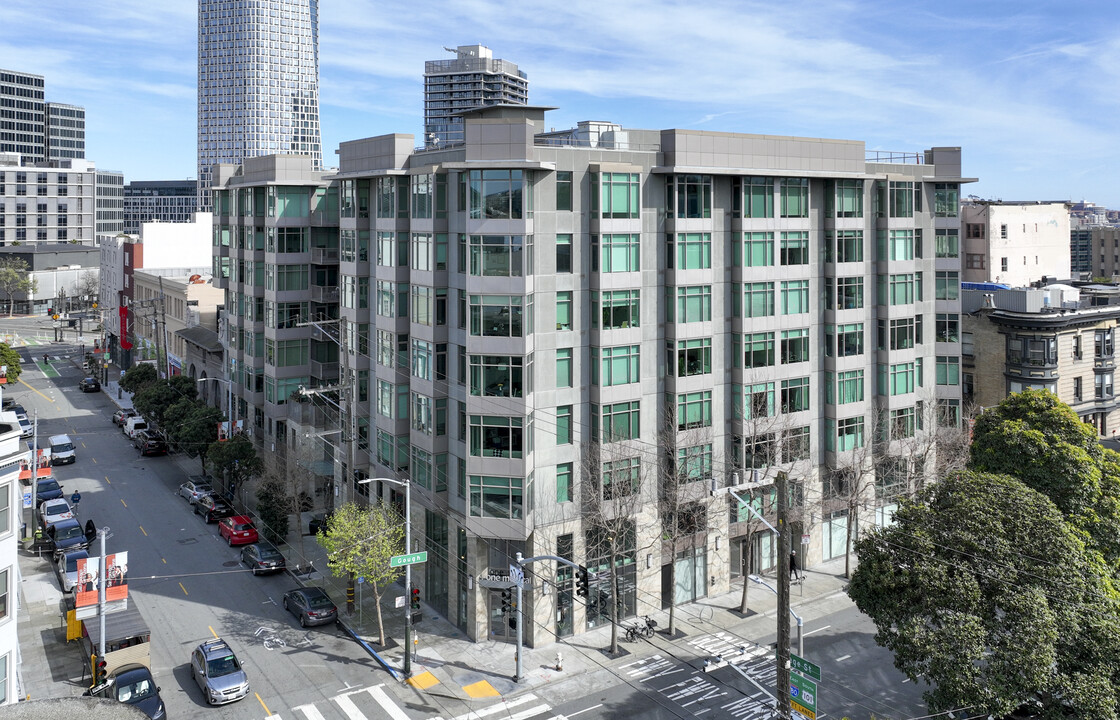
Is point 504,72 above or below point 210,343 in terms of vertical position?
above

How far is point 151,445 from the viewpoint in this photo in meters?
77.1

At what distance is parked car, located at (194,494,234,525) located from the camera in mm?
59750

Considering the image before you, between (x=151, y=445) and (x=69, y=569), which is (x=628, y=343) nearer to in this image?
(x=69, y=569)

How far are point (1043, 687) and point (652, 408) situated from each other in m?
22.5

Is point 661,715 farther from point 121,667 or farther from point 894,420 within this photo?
point 894,420

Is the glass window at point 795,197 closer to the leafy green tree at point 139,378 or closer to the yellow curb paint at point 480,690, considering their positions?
the yellow curb paint at point 480,690

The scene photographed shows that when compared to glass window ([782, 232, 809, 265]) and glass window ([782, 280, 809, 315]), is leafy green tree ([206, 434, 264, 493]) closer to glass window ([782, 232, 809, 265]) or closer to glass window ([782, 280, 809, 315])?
glass window ([782, 280, 809, 315])

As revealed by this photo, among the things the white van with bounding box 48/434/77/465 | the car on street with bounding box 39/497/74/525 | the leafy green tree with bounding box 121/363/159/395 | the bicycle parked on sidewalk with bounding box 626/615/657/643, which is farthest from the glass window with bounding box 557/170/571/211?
the leafy green tree with bounding box 121/363/159/395

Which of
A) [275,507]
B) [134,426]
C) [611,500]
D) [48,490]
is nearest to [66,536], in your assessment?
[48,490]

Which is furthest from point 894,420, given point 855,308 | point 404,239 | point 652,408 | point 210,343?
point 210,343

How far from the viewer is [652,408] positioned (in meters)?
45.5

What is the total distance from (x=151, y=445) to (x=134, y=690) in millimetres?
46326

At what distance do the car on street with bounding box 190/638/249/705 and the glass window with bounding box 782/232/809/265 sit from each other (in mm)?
33924

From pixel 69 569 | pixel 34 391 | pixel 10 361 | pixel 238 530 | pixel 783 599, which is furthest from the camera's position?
pixel 34 391
